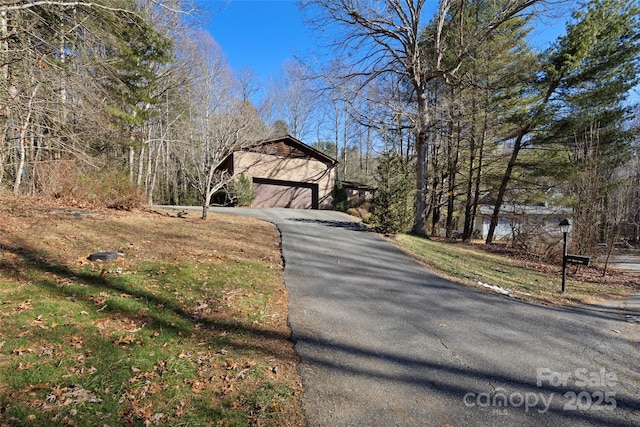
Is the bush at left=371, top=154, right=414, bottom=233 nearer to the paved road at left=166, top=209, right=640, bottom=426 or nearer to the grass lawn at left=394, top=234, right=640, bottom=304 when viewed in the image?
the grass lawn at left=394, top=234, right=640, bottom=304

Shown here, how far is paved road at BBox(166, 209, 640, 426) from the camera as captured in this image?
2.71 metres

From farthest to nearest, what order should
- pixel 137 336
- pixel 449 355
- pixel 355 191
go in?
pixel 355 191
pixel 449 355
pixel 137 336

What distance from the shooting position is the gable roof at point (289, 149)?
20766mm

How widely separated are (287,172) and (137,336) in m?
19.1

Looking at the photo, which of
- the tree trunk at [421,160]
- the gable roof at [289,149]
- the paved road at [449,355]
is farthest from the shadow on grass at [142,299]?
the gable roof at [289,149]

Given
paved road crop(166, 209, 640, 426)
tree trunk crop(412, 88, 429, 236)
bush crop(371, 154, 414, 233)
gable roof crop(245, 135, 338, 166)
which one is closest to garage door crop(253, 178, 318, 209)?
gable roof crop(245, 135, 338, 166)

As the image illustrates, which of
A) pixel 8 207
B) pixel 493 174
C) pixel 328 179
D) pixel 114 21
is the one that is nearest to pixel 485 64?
pixel 493 174

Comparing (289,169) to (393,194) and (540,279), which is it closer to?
(393,194)

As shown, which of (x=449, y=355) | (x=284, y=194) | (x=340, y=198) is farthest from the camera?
(x=340, y=198)

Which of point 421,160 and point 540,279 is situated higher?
point 421,160

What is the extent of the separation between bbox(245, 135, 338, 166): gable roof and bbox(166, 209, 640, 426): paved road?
50.4ft

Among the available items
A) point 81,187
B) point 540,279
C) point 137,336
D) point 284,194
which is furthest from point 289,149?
point 137,336

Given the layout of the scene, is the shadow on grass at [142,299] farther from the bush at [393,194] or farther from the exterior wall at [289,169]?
the exterior wall at [289,169]

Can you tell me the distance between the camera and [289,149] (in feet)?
72.4
